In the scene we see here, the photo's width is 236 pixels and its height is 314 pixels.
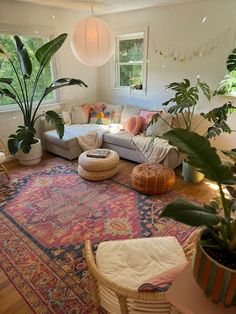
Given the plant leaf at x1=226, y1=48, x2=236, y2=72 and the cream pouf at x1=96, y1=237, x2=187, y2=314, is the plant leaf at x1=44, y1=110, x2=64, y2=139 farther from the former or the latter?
the plant leaf at x1=226, y1=48, x2=236, y2=72

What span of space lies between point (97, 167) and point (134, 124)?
3.85 feet

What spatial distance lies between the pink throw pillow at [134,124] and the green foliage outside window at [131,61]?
40.4 inches

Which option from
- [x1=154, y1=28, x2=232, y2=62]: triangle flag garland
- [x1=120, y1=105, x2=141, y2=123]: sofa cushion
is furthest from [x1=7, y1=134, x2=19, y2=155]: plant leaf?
[x1=154, y1=28, x2=232, y2=62]: triangle flag garland

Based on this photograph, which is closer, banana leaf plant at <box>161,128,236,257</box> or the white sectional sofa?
banana leaf plant at <box>161,128,236,257</box>

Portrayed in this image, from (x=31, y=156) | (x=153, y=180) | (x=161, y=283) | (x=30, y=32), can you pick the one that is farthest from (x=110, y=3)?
(x=161, y=283)

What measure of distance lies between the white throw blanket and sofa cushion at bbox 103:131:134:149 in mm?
109

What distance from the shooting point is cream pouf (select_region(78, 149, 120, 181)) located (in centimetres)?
313

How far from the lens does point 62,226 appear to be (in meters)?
2.34

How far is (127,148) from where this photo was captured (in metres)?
3.79

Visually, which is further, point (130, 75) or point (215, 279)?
point (130, 75)

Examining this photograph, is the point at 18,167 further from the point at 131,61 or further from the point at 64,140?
the point at 131,61

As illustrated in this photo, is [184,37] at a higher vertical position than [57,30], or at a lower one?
lower

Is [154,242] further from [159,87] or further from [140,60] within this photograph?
[140,60]

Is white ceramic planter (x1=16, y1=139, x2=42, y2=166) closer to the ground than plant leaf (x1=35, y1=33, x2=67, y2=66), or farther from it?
closer to the ground
